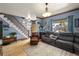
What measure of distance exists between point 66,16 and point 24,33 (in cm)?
94

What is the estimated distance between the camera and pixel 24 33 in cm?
183

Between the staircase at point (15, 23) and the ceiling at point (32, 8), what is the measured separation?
102 mm

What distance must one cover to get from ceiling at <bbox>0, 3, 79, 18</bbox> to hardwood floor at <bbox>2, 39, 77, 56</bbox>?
616 mm

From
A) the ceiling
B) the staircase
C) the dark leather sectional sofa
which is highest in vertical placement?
the ceiling

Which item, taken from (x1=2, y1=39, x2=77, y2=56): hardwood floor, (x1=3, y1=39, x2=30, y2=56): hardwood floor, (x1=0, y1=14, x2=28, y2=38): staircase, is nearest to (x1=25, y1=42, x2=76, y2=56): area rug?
(x1=2, y1=39, x2=77, y2=56): hardwood floor

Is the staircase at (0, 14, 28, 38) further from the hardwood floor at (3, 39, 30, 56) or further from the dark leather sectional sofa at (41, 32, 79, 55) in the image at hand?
the dark leather sectional sofa at (41, 32, 79, 55)

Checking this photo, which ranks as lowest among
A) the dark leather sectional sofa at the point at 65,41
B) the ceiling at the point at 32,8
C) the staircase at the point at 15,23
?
the dark leather sectional sofa at the point at 65,41

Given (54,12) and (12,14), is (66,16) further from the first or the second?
(12,14)

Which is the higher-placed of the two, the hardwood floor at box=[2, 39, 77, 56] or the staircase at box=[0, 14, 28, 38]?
the staircase at box=[0, 14, 28, 38]

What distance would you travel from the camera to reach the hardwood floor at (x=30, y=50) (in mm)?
1785

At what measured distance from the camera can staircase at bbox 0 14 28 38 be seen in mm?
1742

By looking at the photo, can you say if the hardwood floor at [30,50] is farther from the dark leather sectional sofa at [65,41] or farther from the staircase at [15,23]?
the staircase at [15,23]

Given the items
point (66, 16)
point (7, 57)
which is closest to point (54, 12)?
point (66, 16)

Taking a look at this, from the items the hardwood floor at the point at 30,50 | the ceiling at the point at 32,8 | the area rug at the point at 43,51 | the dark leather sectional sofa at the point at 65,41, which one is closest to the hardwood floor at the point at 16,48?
the hardwood floor at the point at 30,50
